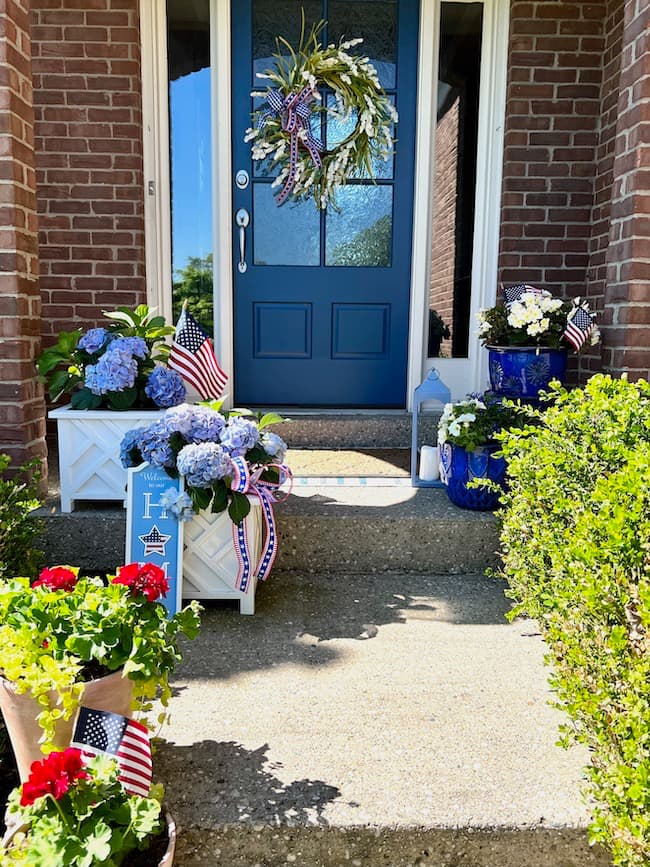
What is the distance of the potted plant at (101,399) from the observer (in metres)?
2.55

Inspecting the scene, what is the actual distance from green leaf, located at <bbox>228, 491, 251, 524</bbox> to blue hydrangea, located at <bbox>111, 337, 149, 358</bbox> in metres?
0.73

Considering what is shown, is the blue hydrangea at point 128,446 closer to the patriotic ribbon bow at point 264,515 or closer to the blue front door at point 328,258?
the patriotic ribbon bow at point 264,515

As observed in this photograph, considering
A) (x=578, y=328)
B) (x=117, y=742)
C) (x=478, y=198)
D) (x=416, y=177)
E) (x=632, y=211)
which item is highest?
(x=416, y=177)

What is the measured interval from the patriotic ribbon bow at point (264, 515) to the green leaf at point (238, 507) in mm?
19

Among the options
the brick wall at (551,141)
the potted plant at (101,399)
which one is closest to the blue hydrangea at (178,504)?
the potted plant at (101,399)

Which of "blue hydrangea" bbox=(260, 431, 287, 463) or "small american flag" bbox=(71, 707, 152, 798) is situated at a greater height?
"blue hydrangea" bbox=(260, 431, 287, 463)

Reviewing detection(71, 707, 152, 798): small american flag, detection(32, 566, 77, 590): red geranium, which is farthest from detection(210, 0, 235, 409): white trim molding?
detection(71, 707, 152, 798): small american flag

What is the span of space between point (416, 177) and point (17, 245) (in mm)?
2194

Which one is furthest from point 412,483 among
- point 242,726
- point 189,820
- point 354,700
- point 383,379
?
point 189,820

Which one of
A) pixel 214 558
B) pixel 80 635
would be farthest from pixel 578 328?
pixel 80 635

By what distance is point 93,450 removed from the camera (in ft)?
8.54

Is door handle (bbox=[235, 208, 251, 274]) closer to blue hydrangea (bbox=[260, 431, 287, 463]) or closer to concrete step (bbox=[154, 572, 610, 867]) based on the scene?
blue hydrangea (bbox=[260, 431, 287, 463])

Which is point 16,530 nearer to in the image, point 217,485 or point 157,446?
point 157,446

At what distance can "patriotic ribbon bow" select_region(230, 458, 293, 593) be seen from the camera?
88.0 inches
